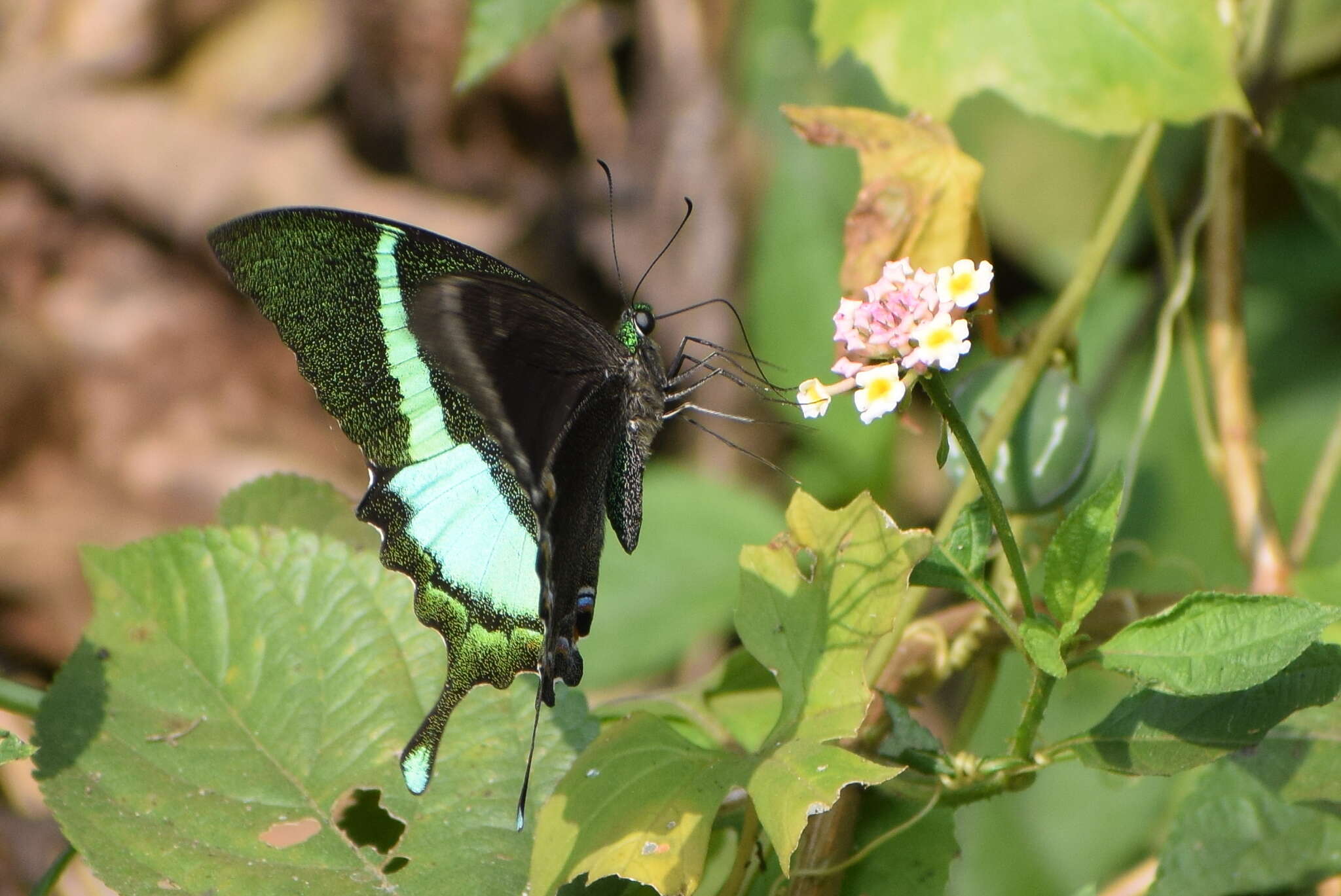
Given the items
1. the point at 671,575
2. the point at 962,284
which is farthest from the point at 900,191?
the point at 671,575

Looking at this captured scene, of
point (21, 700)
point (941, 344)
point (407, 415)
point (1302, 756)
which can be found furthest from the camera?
point (407, 415)

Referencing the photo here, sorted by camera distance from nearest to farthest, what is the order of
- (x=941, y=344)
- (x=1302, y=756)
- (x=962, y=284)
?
(x=941, y=344)
(x=962, y=284)
(x=1302, y=756)

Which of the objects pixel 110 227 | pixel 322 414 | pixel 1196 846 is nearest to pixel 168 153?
pixel 110 227

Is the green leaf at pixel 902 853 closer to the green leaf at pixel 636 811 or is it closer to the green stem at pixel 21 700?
the green leaf at pixel 636 811

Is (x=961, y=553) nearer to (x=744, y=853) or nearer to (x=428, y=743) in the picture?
(x=744, y=853)

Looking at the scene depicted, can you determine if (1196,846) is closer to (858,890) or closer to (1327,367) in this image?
(858,890)

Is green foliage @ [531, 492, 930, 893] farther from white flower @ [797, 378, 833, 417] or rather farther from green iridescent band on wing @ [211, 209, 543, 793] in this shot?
green iridescent band on wing @ [211, 209, 543, 793]

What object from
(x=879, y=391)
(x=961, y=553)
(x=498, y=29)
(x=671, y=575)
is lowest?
(x=671, y=575)

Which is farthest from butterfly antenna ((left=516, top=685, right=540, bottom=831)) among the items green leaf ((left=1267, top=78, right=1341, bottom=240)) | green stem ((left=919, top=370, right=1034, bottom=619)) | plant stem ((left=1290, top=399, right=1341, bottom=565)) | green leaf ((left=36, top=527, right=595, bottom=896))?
green leaf ((left=1267, top=78, right=1341, bottom=240))
